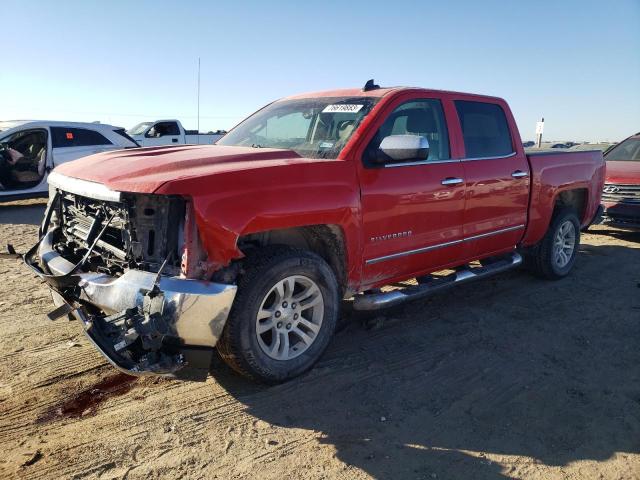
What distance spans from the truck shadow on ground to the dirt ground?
1cm

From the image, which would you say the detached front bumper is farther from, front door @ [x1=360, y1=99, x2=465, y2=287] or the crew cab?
the crew cab

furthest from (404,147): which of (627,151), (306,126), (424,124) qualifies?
(627,151)

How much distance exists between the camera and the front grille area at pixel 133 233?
2.93 m

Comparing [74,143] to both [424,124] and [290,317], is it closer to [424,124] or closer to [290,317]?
[424,124]

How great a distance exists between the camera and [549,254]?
5.77 metres

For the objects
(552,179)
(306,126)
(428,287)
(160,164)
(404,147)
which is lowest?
(428,287)

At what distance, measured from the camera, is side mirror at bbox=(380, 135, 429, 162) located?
11.7 ft

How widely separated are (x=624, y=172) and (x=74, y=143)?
10972 millimetres

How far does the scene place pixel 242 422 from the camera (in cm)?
298

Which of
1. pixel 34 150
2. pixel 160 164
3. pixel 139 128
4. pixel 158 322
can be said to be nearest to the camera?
pixel 158 322

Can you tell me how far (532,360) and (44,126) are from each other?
1070 cm

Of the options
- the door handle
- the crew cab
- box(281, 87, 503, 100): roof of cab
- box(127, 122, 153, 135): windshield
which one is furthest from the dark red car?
box(127, 122, 153, 135): windshield

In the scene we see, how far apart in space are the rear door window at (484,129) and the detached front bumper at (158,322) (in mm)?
2838

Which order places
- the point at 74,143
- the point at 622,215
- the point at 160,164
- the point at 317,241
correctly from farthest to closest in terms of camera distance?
the point at 74,143, the point at 622,215, the point at 317,241, the point at 160,164
